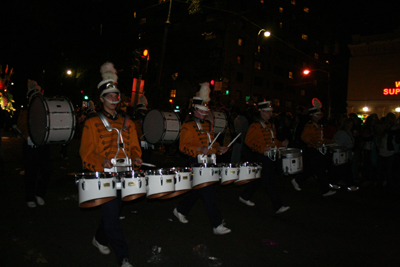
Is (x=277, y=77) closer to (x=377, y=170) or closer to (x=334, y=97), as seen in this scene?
(x=334, y=97)

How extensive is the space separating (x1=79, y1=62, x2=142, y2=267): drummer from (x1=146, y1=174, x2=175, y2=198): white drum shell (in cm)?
25

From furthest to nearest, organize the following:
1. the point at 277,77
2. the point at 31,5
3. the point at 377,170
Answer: the point at 277,77
the point at 31,5
the point at 377,170

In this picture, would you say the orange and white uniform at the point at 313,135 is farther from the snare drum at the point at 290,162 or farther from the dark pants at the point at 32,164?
the dark pants at the point at 32,164

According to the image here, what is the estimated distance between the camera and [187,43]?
30.3 m

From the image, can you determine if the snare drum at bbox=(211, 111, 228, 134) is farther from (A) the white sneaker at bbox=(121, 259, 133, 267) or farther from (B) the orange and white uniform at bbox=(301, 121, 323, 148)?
(A) the white sneaker at bbox=(121, 259, 133, 267)

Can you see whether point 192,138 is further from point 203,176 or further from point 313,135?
point 313,135

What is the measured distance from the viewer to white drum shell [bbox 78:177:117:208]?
3.24 meters

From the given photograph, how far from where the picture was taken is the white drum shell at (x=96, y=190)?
3.24 m

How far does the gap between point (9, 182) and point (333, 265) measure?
7.20 meters

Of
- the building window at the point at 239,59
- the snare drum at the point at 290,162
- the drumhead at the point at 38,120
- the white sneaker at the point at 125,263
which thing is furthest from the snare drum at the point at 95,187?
the building window at the point at 239,59

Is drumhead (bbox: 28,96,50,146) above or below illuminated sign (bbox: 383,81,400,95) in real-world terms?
below

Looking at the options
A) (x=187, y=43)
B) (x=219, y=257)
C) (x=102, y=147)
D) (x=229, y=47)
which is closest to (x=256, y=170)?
(x=219, y=257)

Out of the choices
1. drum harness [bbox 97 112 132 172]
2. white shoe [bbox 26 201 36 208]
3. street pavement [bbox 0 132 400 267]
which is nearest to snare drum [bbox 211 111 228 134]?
street pavement [bbox 0 132 400 267]

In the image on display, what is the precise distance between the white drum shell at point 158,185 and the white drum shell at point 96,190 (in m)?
0.59
